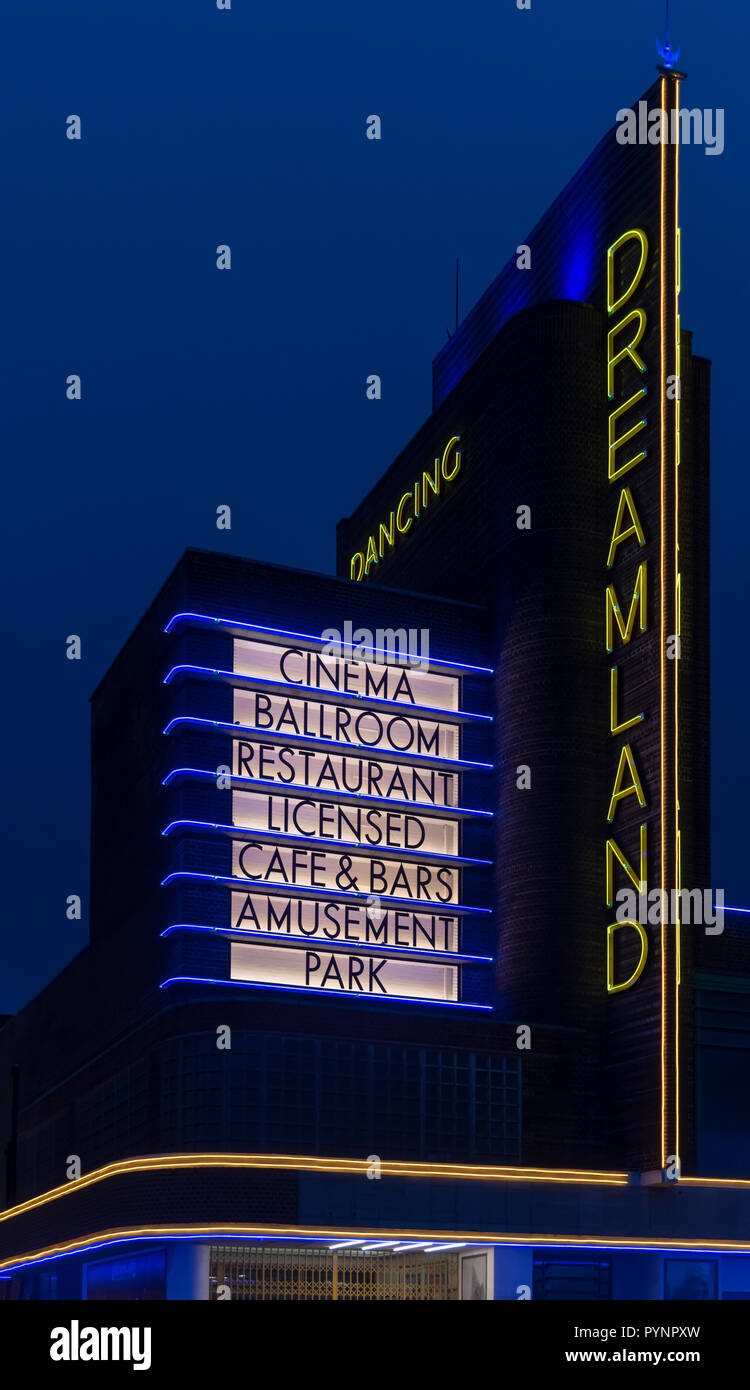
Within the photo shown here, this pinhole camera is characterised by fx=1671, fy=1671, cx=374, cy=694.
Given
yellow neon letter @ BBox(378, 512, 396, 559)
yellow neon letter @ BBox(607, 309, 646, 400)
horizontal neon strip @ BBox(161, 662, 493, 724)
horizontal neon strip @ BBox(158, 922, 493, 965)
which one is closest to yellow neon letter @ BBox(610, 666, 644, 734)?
horizontal neon strip @ BBox(161, 662, 493, 724)

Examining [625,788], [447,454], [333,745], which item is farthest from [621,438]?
[333,745]

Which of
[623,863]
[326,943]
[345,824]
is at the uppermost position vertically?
[345,824]

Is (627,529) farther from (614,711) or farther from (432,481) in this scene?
(432,481)

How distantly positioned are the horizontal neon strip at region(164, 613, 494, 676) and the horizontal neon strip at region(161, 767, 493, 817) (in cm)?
399

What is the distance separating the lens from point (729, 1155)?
1666 inches

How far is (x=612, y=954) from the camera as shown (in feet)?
145

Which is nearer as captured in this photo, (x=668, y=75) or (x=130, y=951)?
(x=668, y=75)

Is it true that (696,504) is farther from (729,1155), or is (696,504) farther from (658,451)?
(729,1155)

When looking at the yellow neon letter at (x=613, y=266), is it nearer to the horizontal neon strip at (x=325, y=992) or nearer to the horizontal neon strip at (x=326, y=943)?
the horizontal neon strip at (x=326, y=943)

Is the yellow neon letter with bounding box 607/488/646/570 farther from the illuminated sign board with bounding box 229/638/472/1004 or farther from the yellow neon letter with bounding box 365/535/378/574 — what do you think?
the yellow neon letter with bounding box 365/535/378/574

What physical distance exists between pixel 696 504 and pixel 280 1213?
73.0ft

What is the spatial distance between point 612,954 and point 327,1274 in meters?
11.0

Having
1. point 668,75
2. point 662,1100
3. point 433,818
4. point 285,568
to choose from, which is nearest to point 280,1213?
point 662,1100

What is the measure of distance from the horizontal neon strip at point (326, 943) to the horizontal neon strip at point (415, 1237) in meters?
7.79
